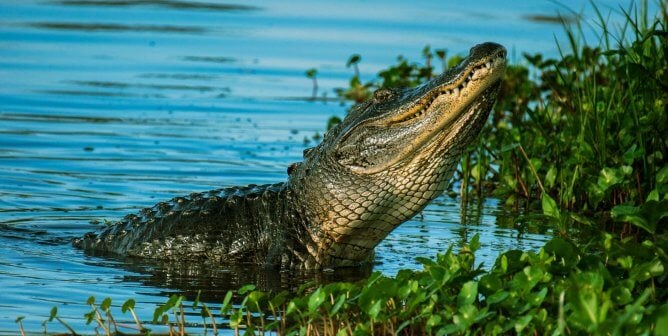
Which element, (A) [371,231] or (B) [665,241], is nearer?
(B) [665,241]

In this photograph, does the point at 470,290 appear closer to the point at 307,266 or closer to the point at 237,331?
the point at 237,331

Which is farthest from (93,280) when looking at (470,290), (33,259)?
(470,290)

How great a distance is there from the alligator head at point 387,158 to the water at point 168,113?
0.30 metres

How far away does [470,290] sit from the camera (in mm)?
5156

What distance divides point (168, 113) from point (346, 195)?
575 centimetres

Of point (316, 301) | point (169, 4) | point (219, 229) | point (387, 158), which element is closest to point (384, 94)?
point (387, 158)

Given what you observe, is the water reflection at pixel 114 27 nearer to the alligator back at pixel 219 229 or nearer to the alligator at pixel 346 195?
the alligator at pixel 346 195

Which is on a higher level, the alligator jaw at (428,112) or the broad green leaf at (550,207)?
the alligator jaw at (428,112)

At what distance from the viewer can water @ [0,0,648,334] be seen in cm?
752

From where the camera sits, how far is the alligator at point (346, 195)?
23.1 feet

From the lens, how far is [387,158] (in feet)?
23.8

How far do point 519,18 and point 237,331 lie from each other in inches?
516

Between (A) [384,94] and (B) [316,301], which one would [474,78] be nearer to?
(A) [384,94]

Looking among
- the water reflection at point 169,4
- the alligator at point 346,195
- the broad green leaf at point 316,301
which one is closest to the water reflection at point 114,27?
the water reflection at point 169,4
